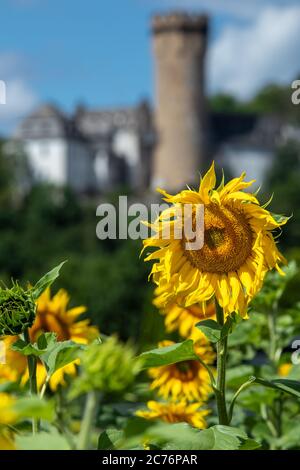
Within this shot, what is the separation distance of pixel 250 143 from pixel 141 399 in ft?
153

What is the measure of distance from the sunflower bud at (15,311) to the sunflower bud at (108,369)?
35cm

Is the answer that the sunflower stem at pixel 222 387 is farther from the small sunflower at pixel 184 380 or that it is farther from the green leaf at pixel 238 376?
the small sunflower at pixel 184 380

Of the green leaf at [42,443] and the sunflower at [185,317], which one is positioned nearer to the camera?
the green leaf at [42,443]

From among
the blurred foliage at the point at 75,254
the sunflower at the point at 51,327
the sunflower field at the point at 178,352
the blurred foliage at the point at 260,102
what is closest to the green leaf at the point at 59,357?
the sunflower field at the point at 178,352

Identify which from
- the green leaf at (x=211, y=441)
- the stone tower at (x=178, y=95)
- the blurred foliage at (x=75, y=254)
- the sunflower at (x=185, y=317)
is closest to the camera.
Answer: the green leaf at (x=211, y=441)

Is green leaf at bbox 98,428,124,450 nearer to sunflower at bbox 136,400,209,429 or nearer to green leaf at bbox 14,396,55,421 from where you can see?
green leaf at bbox 14,396,55,421

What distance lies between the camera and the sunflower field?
32.0 inches

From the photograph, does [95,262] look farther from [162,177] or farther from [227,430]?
[227,430]

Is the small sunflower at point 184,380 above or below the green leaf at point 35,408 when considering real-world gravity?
below

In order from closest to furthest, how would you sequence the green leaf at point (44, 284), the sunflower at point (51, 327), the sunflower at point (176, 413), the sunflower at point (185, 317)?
the green leaf at point (44, 284), the sunflower at point (176, 413), the sunflower at point (51, 327), the sunflower at point (185, 317)

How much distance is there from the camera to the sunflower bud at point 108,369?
31.2 inches

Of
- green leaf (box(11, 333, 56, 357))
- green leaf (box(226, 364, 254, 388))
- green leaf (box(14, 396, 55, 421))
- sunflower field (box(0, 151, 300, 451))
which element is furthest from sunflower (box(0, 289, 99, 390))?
green leaf (box(14, 396, 55, 421))
